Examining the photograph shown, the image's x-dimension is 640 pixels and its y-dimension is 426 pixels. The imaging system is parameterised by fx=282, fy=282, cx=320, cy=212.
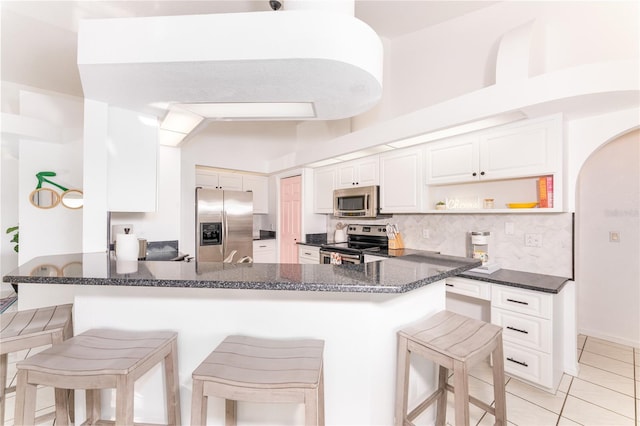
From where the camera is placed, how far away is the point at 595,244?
9.82ft

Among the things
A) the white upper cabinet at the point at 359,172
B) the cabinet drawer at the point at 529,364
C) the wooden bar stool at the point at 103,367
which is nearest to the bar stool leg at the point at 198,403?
the wooden bar stool at the point at 103,367

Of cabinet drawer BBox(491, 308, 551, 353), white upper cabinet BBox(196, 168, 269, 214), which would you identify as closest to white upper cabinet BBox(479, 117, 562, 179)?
cabinet drawer BBox(491, 308, 551, 353)

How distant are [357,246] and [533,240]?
2016mm

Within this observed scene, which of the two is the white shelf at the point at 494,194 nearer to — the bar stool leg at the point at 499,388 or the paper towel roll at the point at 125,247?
the bar stool leg at the point at 499,388

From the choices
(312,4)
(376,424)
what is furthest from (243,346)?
(312,4)

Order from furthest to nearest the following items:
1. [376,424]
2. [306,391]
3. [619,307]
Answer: [619,307] < [376,424] < [306,391]

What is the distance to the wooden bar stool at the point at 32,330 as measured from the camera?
4.58 feet

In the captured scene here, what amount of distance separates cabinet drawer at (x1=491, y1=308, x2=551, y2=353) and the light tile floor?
0.35 metres

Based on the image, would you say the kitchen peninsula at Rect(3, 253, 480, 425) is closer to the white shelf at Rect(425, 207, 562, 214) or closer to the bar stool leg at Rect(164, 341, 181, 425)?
the bar stool leg at Rect(164, 341, 181, 425)

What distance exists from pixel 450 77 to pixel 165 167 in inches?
133

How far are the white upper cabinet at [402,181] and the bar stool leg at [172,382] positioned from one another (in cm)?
270

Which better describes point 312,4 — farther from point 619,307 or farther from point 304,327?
point 619,307

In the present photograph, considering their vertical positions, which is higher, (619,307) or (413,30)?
(413,30)

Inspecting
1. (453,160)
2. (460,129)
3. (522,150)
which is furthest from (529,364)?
(460,129)
